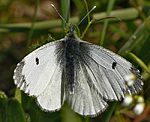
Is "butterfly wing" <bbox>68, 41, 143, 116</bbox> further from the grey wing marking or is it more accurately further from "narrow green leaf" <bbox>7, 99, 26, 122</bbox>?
"narrow green leaf" <bbox>7, 99, 26, 122</bbox>

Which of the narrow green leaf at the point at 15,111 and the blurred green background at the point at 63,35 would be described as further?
the blurred green background at the point at 63,35

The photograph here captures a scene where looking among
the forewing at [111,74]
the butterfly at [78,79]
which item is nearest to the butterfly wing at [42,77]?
the butterfly at [78,79]

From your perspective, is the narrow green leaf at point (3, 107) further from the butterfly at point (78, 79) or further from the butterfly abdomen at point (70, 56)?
the butterfly abdomen at point (70, 56)

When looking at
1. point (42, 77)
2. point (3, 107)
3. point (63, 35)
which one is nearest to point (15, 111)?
point (3, 107)

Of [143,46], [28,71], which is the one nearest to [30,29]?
[143,46]

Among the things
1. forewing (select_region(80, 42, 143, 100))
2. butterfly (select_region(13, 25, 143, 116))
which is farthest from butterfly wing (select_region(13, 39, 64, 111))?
forewing (select_region(80, 42, 143, 100))

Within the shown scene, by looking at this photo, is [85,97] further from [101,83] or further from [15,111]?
[15,111]

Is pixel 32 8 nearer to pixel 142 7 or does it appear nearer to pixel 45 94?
pixel 142 7
